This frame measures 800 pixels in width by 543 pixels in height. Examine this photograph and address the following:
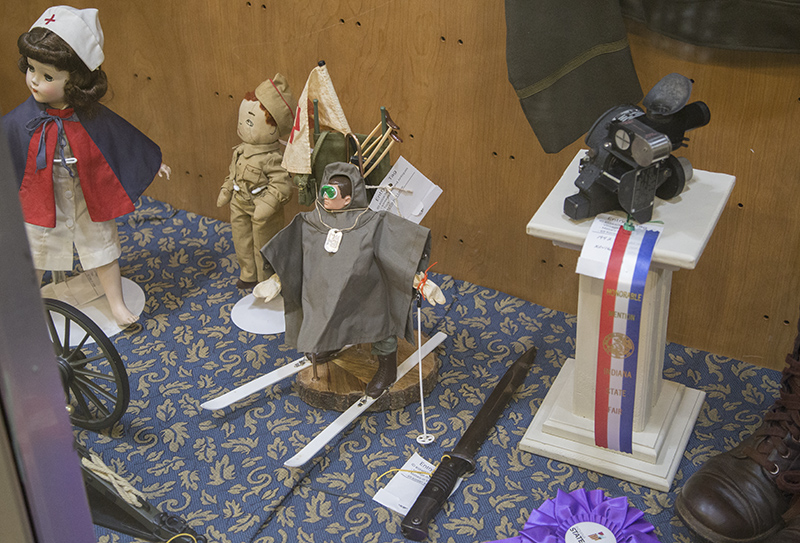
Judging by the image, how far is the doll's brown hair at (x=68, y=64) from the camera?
6.50 ft

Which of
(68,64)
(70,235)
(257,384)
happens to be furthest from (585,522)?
(68,64)

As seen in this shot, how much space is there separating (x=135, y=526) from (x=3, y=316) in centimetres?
128

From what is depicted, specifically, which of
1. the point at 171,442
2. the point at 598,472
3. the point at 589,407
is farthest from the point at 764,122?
the point at 171,442

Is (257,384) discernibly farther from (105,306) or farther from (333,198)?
(105,306)

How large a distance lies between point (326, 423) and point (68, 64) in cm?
111

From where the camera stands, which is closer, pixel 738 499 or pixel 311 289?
pixel 738 499

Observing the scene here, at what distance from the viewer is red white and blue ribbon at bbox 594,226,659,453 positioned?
5.17ft

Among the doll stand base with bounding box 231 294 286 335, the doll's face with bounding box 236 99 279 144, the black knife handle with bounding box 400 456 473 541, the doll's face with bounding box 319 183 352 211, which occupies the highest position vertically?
the doll's face with bounding box 236 99 279 144

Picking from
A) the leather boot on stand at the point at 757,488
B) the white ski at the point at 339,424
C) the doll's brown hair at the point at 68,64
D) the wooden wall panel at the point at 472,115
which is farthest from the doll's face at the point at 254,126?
the leather boot on stand at the point at 757,488

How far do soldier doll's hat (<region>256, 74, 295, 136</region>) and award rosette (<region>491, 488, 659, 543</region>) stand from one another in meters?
1.24

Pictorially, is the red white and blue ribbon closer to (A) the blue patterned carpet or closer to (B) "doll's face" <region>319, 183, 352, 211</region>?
(A) the blue patterned carpet

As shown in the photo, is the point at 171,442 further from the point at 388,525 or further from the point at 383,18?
the point at 383,18

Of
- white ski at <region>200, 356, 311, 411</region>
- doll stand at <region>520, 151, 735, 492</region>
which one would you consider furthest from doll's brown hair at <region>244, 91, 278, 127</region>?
doll stand at <region>520, 151, 735, 492</region>

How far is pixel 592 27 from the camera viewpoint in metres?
1.83
